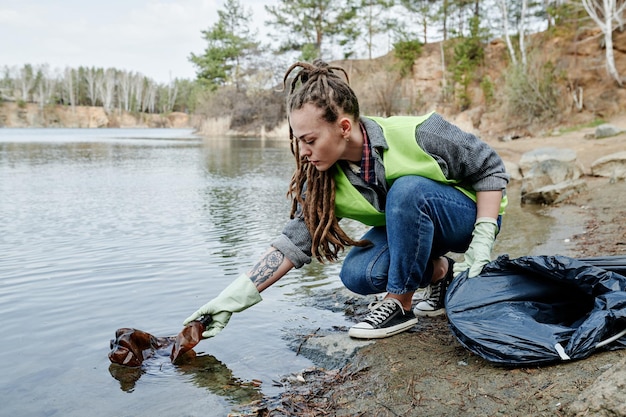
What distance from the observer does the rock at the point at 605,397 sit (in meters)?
Result: 1.63

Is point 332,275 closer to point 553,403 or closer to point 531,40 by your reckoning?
point 553,403

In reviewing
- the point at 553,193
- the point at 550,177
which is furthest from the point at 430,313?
the point at 550,177

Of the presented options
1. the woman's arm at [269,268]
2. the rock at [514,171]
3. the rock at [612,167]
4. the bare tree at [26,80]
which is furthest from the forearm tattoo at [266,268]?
the bare tree at [26,80]

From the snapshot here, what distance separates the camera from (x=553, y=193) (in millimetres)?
7469

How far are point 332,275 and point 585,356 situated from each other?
8.74 ft

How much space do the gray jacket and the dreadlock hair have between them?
0.48ft

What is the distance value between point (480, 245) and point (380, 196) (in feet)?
1.68

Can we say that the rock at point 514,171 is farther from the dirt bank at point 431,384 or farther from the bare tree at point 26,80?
the bare tree at point 26,80

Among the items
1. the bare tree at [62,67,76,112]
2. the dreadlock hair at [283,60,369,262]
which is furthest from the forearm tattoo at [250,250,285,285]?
the bare tree at [62,67,76,112]

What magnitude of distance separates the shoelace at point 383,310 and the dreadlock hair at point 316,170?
0.31m

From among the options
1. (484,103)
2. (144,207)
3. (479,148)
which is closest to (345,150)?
(479,148)

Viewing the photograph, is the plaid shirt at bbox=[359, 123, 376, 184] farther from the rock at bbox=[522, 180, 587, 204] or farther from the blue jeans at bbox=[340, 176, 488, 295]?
the rock at bbox=[522, 180, 587, 204]

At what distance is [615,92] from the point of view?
1931 centimetres

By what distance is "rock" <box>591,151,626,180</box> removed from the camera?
8.03 meters
